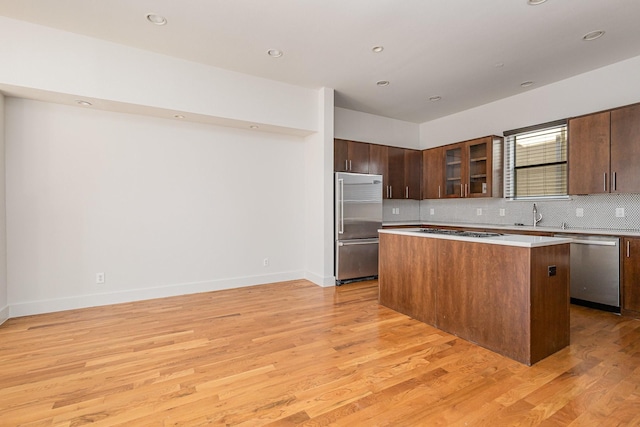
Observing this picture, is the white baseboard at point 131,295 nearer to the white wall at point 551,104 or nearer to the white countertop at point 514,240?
the white countertop at point 514,240

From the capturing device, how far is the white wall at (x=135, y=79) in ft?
Answer: 9.61

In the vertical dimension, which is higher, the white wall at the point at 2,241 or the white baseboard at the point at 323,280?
the white wall at the point at 2,241

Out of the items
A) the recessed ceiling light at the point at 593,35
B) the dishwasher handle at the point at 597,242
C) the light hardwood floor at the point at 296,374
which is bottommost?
the light hardwood floor at the point at 296,374

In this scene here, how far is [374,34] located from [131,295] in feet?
13.6

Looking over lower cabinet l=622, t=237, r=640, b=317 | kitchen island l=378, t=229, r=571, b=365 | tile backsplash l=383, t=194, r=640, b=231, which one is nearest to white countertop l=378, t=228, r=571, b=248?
kitchen island l=378, t=229, r=571, b=365

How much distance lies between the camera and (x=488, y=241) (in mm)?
2453

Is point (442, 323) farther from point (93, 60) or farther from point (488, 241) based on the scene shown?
point (93, 60)

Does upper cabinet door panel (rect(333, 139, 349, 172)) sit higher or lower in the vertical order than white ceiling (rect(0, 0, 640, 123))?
lower

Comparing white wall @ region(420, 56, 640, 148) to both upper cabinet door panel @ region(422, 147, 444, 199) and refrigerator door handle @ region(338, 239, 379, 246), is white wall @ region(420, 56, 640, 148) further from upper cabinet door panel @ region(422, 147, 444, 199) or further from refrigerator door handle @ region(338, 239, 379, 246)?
refrigerator door handle @ region(338, 239, 379, 246)

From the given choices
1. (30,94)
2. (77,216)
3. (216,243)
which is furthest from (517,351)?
(30,94)

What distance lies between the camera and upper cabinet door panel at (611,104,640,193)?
10.7 ft

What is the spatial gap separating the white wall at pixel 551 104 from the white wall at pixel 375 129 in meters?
0.52

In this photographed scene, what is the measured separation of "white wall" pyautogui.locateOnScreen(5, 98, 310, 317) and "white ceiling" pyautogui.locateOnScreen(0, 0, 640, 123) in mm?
1022

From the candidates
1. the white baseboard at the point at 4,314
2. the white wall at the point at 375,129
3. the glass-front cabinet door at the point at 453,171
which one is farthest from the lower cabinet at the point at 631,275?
the white baseboard at the point at 4,314
